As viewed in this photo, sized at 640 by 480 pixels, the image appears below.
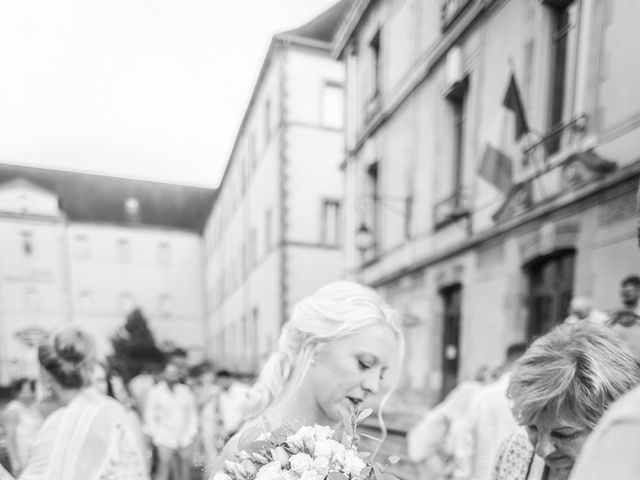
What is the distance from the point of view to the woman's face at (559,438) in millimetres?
960

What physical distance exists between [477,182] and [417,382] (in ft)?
11.4

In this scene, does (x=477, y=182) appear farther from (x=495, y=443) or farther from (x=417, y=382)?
(x=417, y=382)

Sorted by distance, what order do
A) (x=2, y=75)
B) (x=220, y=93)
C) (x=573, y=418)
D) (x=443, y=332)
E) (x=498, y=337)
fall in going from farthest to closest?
(x=443, y=332), (x=498, y=337), (x=220, y=93), (x=2, y=75), (x=573, y=418)

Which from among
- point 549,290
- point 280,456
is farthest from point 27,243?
point 549,290

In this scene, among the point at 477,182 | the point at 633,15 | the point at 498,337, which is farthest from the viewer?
the point at 498,337

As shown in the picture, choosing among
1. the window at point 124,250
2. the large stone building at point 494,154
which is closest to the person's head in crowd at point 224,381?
the large stone building at point 494,154

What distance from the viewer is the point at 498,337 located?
4.29m

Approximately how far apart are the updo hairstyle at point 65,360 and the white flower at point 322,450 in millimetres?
1456

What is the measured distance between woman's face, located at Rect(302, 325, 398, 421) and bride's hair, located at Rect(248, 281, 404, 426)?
30mm

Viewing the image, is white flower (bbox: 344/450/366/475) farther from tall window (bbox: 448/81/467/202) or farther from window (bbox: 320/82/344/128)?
window (bbox: 320/82/344/128)

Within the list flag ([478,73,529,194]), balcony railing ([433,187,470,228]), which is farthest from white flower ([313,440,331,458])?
balcony railing ([433,187,470,228])

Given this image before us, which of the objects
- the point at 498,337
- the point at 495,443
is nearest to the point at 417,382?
the point at 498,337

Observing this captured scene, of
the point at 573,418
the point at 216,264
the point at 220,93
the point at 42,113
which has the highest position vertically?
the point at 220,93

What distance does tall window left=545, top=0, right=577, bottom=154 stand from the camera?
67.9 inches
